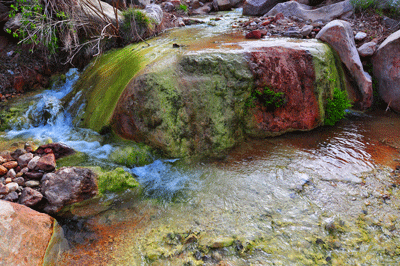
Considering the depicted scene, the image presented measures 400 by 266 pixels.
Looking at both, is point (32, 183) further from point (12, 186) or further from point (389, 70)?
point (389, 70)

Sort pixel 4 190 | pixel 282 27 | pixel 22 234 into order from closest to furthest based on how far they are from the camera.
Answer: pixel 22 234
pixel 4 190
pixel 282 27

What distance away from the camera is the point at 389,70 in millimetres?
5613

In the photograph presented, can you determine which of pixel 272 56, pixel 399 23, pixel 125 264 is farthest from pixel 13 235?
pixel 399 23

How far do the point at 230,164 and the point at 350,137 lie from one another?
260 centimetres

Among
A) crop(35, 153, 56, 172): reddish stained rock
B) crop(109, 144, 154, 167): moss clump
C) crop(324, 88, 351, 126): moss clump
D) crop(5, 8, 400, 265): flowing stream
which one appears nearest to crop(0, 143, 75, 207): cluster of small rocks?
crop(35, 153, 56, 172): reddish stained rock

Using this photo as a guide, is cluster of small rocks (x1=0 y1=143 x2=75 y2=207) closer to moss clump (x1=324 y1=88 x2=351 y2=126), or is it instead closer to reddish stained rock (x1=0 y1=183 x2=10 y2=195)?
reddish stained rock (x1=0 y1=183 x2=10 y2=195)

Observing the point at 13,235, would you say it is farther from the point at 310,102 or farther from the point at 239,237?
the point at 310,102

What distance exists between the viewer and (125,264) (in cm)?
245

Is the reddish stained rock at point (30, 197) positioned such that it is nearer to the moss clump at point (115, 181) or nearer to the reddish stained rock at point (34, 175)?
the reddish stained rock at point (34, 175)

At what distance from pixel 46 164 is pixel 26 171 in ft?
0.80

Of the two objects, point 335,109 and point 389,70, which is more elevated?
point 389,70

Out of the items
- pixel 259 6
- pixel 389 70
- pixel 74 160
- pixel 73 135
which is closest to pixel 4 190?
pixel 74 160

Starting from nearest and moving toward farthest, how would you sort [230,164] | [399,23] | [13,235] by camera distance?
[13,235]
[230,164]
[399,23]

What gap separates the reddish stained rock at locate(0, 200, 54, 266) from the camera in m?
2.21
